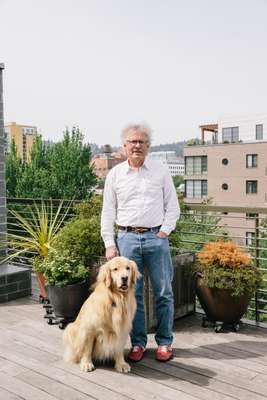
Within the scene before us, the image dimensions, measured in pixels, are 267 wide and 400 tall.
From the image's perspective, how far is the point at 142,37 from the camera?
5867 millimetres

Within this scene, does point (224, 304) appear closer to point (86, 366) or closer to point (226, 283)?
point (226, 283)

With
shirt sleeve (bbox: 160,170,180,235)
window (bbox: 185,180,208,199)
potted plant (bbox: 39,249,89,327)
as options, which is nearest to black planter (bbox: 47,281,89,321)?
potted plant (bbox: 39,249,89,327)

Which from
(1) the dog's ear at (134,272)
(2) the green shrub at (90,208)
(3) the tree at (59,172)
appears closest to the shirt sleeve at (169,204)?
(1) the dog's ear at (134,272)

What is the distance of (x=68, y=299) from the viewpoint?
387 centimetres

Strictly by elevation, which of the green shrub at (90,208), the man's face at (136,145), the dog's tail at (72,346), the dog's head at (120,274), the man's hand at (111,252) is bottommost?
the dog's tail at (72,346)

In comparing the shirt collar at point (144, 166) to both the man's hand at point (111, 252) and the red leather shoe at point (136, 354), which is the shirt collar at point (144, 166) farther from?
the red leather shoe at point (136, 354)

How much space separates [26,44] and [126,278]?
20.2 ft

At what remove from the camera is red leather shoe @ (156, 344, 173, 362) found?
3117 millimetres

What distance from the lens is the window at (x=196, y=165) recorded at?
1774 inches

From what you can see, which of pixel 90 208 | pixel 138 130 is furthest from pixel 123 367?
pixel 90 208

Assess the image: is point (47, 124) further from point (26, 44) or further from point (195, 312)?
point (195, 312)

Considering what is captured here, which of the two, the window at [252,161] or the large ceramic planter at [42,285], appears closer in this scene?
the large ceramic planter at [42,285]

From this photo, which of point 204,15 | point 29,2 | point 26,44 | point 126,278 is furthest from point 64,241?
point 26,44

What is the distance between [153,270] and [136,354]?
0.60 meters
